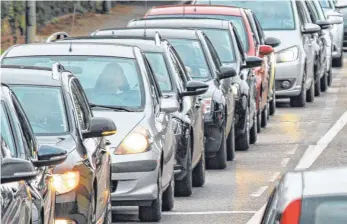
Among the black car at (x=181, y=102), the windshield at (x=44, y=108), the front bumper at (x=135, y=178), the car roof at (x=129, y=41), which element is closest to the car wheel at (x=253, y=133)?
the black car at (x=181, y=102)

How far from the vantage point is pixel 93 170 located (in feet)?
35.9

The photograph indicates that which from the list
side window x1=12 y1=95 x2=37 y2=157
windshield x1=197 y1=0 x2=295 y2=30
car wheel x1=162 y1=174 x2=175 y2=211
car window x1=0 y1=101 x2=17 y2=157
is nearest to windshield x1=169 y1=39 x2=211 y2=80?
car wheel x1=162 y1=174 x2=175 y2=211

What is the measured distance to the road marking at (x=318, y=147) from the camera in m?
18.2

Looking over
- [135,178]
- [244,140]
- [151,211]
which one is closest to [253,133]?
[244,140]

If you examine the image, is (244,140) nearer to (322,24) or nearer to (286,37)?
(286,37)

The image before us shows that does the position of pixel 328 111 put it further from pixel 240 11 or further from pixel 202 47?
pixel 202 47

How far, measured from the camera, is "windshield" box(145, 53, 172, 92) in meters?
15.6

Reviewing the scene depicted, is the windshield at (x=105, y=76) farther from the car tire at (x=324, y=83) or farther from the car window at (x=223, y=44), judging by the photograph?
the car tire at (x=324, y=83)

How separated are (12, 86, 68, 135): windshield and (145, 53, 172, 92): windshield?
4014 mm

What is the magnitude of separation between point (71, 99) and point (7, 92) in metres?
2.19

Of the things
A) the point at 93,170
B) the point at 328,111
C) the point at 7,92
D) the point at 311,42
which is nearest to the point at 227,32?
the point at 328,111

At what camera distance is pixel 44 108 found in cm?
1146

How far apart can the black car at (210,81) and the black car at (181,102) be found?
0.85m

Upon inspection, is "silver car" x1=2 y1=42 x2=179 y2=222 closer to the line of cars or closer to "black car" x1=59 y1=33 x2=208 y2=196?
the line of cars
